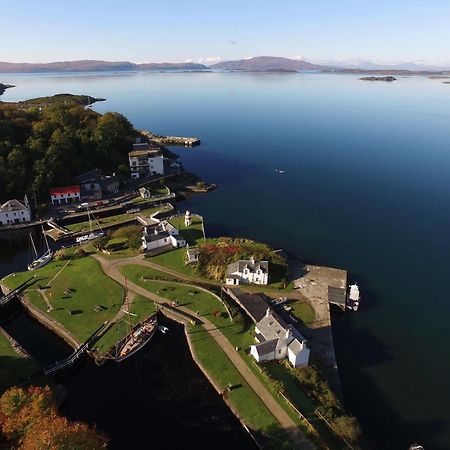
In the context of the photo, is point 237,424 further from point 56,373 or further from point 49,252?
point 49,252

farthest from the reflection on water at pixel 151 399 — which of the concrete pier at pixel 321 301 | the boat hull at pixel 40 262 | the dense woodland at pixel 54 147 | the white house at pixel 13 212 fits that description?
the dense woodland at pixel 54 147

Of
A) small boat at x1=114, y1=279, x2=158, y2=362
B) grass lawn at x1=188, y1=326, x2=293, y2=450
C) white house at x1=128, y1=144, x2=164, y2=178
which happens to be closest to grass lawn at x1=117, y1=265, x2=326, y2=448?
grass lawn at x1=188, y1=326, x2=293, y2=450

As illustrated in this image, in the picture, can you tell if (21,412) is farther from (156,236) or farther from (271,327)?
(156,236)

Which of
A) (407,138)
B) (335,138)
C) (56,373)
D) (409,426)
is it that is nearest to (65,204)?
(56,373)

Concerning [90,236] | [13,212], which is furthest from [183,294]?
[13,212]

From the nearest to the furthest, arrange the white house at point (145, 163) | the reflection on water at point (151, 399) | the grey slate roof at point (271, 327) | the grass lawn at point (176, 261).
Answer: the reflection on water at point (151, 399)
the grey slate roof at point (271, 327)
the grass lawn at point (176, 261)
the white house at point (145, 163)

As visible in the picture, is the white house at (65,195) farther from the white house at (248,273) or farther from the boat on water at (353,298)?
the boat on water at (353,298)
